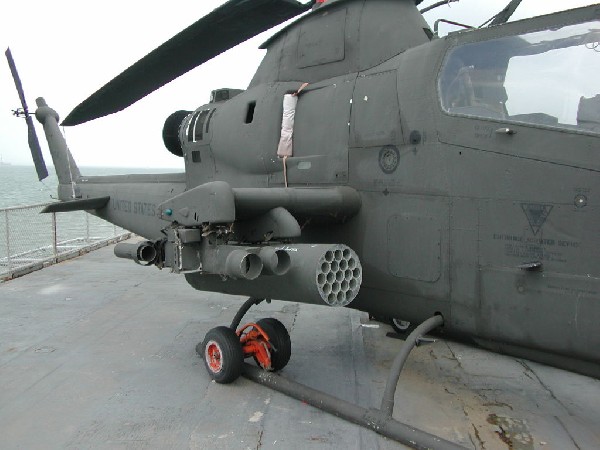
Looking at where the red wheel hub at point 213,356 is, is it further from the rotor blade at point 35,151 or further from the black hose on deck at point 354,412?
the rotor blade at point 35,151

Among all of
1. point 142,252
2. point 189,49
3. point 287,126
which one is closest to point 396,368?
point 142,252

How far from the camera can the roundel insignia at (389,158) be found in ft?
14.0

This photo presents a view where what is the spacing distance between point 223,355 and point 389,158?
234cm

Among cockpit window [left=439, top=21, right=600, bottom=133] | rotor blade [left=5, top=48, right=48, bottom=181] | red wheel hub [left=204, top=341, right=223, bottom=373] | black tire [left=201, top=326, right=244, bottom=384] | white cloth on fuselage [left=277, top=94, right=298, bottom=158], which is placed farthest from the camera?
rotor blade [left=5, top=48, right=48, bottom=181]

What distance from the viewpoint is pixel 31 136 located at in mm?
9484

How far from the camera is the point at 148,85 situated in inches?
237

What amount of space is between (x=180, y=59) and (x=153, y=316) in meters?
3.55

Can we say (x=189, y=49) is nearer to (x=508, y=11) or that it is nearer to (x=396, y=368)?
(x=508, y=11)

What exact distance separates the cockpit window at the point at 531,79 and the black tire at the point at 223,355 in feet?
9.20

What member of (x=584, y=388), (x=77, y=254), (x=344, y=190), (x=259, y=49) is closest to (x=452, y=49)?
(x=344, y=190)

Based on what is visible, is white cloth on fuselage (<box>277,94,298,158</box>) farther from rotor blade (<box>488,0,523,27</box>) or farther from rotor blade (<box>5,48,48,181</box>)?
rotor blade (<box>5,48,48,181</box>)

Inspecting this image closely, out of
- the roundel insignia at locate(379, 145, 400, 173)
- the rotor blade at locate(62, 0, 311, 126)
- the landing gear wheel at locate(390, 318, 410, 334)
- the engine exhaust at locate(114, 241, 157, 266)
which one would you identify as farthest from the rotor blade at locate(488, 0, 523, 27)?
the engine exhaust at locate(114, 241, 157, 266)

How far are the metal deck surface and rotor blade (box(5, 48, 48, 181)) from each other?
113 inches

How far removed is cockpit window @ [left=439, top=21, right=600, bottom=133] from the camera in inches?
131
